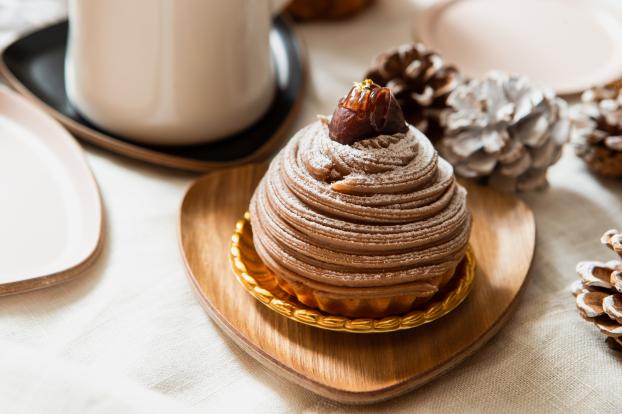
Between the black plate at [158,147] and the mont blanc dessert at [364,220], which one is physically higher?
the mont blanc dessert at [364,220]

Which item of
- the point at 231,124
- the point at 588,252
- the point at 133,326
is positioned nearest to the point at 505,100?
the point at 588,252

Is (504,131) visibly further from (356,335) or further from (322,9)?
(322,9)

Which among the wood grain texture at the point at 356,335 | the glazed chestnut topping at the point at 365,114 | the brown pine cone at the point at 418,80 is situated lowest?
the wood grain texture at the point at 356,335

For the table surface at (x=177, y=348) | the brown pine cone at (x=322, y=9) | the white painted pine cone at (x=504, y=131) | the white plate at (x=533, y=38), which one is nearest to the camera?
the table surface at (x=177, y=348)

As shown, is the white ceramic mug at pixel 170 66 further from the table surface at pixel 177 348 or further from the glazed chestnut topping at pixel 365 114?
the glazed chestnut topping at pixel 365 114

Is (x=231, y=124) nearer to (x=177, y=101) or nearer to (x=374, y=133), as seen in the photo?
(x=177, y=101)

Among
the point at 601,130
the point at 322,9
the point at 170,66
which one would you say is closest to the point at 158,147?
the point at 170,66

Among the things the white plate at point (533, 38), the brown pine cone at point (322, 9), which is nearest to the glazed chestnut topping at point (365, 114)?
the white plate at point (533, 38)
